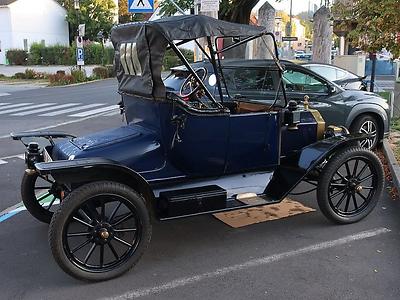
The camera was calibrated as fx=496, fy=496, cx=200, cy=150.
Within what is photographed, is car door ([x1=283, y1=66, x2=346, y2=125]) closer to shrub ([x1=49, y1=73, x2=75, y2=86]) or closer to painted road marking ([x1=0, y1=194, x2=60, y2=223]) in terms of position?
painted road marking ([x1=0, y1=194, x2=60, y2=223])

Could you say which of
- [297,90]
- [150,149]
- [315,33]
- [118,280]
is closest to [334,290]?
[118,280]

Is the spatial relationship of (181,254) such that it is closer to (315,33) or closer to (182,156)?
(182,156)

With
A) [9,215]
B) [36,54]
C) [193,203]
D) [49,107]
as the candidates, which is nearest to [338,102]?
[193,203]

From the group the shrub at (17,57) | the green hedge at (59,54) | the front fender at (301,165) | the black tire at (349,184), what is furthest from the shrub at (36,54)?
the black tire at (349,184)

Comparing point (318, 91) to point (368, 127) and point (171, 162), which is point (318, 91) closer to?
point (368, 127)

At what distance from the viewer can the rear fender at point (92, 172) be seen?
11.9 ft

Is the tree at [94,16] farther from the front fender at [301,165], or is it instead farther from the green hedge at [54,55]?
the front fender at [301,165]

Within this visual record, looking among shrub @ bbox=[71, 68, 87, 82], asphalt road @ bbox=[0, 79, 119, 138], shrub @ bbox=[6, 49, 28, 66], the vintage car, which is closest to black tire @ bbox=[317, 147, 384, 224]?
the vintage car

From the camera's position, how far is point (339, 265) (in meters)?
4.03

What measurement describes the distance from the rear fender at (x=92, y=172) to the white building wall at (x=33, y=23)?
151 ft

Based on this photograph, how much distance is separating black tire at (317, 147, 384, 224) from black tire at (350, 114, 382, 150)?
9.53 feet

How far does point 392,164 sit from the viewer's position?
6.64m

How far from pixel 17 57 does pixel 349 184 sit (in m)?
43.2

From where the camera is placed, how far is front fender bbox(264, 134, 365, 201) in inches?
183
